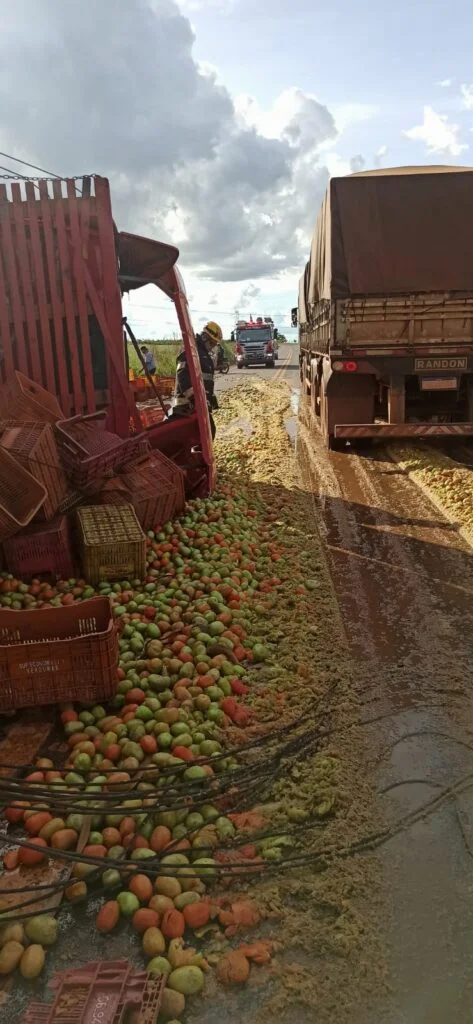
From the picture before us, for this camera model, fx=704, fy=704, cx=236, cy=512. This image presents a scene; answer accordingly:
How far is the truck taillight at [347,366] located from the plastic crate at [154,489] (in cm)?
381

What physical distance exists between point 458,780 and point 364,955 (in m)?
1.25

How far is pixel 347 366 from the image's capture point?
1066cm

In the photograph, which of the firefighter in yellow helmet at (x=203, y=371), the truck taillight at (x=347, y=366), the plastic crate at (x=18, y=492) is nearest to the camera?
the plastic crate at (x=18, y=492)

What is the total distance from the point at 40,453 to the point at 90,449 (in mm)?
938

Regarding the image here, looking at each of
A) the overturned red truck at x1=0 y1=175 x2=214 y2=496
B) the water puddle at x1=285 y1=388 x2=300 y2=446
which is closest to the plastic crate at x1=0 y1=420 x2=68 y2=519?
the overturned red truck at x1=0 y1=175 x2=214 y2=496

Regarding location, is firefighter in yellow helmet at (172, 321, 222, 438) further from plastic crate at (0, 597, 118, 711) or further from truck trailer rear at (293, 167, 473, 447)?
plastic crate at (0, 597, 118, 711)

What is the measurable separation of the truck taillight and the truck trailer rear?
0.02 metres

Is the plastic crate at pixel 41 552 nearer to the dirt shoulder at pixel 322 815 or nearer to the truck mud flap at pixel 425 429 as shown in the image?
the dirt shoulder at pixel 322 815

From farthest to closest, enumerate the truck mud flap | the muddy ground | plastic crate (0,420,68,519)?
the truck mud flap
plastic crate (0,420,68,519)
the muddy ground

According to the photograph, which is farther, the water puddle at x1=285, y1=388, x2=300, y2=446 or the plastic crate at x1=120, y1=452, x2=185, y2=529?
the water puddle at x1=285, y1=388, x2=300, y2=446

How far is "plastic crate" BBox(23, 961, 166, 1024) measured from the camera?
2489mm

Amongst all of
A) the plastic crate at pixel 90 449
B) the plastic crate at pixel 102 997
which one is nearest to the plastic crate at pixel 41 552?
the plastic crate at pixel 90 449

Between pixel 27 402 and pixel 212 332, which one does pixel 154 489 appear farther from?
pixel 212 332

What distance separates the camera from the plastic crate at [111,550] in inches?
242
